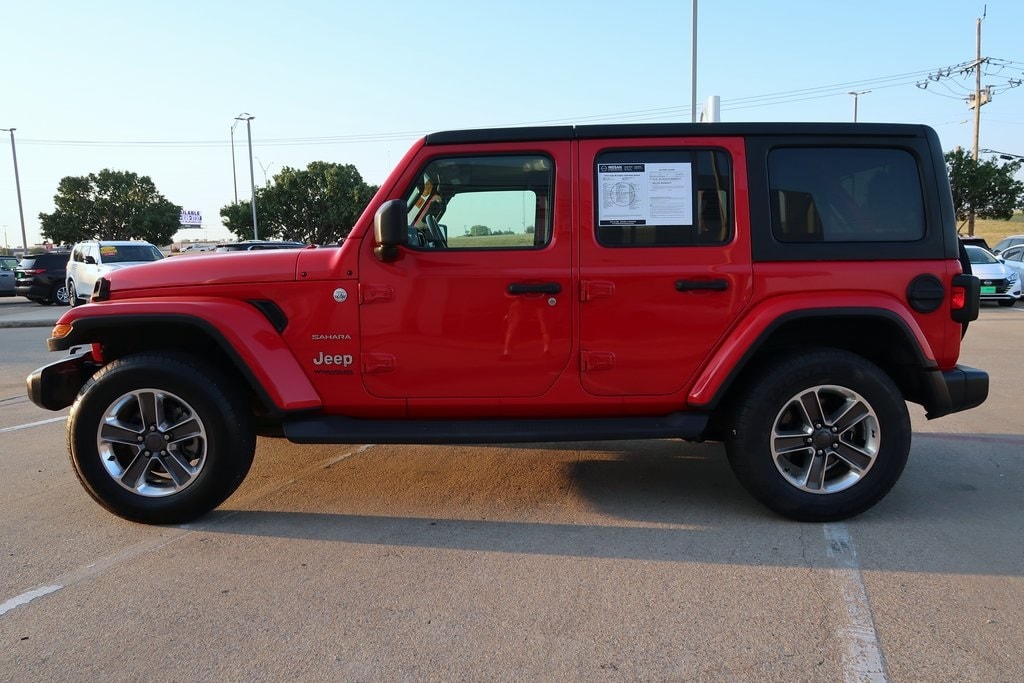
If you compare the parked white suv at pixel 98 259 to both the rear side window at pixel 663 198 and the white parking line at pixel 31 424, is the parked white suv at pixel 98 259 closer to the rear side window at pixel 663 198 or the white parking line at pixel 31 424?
the white parking line at pixel 31 424

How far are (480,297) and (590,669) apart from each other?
1901mm

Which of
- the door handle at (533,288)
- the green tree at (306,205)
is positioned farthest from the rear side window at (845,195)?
the green tree at (306,205)

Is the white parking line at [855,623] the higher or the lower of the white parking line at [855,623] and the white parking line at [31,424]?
the lower

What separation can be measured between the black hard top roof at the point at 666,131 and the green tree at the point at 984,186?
3377 cm

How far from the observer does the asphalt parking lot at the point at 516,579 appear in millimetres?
2639

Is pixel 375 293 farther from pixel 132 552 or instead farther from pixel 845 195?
pixel 845 195

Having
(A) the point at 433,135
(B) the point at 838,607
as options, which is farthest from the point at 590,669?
(A) the point at 433,135

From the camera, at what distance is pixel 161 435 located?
386 cm

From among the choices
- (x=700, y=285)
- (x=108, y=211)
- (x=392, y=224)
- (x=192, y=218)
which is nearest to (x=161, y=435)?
(x=392, y=224)

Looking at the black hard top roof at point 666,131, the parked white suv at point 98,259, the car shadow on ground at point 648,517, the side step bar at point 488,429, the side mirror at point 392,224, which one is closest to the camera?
the car shadow on ground at point 648,517

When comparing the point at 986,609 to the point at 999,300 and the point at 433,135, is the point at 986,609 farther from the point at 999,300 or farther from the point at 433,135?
the point at 999,300

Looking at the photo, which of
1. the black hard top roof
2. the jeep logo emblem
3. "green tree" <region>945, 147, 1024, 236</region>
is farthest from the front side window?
"green tree" <region>945, 147, 1024, 236</region>

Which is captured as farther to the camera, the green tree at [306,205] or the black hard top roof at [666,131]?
the green tree at [306,205]

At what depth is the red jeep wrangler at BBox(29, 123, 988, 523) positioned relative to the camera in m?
3.80
